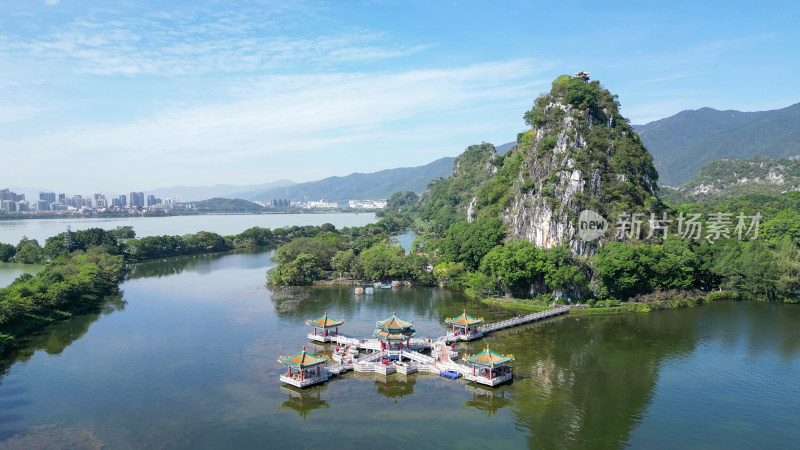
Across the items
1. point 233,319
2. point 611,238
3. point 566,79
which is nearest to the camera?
point 233,319

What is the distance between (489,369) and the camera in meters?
26.5

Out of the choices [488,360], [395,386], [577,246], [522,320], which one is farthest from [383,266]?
[488,360]

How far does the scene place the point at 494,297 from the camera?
45938mm

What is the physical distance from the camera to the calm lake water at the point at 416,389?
829 inches

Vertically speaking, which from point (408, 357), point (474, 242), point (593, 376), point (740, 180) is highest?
point (740, 180)

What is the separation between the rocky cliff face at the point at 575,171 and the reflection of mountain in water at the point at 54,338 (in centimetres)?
3813

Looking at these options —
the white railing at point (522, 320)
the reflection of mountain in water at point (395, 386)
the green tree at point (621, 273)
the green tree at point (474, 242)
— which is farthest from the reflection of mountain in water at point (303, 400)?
the green tree at point (474, 242)

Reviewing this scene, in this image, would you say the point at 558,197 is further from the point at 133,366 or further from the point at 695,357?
the point at 133,366

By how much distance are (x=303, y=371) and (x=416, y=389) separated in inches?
227

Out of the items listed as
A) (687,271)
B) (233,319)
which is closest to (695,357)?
(687,271)

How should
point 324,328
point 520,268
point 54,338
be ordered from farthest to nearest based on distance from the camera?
point 520,268 < point 54,338 < point 324,328

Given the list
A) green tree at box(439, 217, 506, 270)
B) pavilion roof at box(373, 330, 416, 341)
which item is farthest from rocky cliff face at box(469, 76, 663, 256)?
pavilion roof at box(373, 330, 416, 341)

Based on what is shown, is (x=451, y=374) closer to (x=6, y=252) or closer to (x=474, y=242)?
(x=474, y=242)

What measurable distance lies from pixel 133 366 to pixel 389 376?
14.4 m
